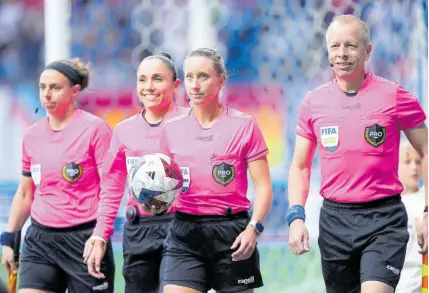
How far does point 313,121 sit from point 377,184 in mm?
458

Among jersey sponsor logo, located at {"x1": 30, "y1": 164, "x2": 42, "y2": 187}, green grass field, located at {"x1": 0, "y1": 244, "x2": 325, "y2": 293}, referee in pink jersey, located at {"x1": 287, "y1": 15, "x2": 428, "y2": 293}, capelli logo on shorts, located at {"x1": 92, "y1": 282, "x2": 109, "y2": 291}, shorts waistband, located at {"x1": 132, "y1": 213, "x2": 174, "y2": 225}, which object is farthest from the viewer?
green grass field, located at {"x1": 0, "y1": 244, "x2": 325, "y2": 293}

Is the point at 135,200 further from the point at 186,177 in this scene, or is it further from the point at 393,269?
the point at 393,269

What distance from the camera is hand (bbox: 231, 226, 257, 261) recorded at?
18.1 feet

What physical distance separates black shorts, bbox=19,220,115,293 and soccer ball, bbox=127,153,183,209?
90 cm

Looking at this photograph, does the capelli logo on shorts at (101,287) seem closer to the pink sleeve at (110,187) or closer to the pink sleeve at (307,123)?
the pink sleeve at (110,187)

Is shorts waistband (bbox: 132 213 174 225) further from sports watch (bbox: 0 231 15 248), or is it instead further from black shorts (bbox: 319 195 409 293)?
black shorts (bbox: 319 195 409 293)

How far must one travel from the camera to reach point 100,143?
6469 mm

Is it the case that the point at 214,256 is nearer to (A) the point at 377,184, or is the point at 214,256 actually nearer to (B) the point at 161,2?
(A) the point at 377,184

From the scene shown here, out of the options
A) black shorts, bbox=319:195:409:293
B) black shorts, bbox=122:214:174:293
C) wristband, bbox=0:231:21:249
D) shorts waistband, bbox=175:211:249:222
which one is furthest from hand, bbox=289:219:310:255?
Result: wristband, bbox=0:231:21:249

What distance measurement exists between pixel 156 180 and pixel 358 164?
988 mm

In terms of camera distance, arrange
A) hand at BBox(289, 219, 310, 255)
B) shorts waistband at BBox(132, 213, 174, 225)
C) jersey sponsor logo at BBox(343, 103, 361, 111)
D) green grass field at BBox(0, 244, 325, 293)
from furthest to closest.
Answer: green grass field at BBox(0, 244, 325, 293) < shorts waistband at BBox(132, 213, 174, 225) < jersey sponsor logo at BBox(343, 103, 361, 111) < hand at BBox(289, 219, 310, 255)

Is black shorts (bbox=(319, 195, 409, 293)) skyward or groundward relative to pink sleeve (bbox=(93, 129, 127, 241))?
groundward

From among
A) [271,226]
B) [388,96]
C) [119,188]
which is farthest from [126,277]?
[271,226]

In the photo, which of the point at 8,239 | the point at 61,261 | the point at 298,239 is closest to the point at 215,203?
the point at 298,239
